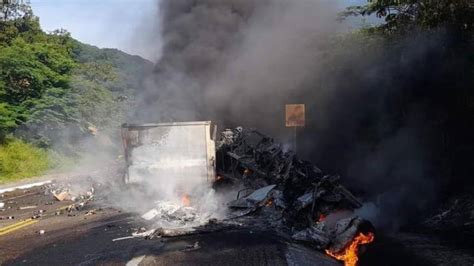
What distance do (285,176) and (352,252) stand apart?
9.33 ft

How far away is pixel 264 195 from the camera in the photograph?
30.2 feet

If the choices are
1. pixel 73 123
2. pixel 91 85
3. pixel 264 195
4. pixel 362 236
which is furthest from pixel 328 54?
pixel 91 85

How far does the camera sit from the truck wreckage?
7594mm

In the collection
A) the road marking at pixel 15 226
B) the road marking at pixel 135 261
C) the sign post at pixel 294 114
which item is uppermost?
the sign post at pixel 294 114

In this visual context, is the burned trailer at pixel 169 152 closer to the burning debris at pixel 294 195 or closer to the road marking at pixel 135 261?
the burning debris at pixel 294 195

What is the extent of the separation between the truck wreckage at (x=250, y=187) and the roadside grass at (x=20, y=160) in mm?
13946

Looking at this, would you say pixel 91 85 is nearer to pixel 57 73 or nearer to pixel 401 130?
Answer: pixel 57 73

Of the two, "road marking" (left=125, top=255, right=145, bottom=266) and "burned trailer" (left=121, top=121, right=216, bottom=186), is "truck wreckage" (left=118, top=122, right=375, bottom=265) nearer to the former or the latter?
"burned trailer" (left=121, top=121, right=216, bottom=186)

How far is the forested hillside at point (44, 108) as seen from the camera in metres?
24.5

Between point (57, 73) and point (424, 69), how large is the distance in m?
24.6

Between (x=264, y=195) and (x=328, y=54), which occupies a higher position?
(x=328, y=54)

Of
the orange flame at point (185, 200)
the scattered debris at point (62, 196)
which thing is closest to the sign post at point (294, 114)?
the orange flame at point (185, 200)

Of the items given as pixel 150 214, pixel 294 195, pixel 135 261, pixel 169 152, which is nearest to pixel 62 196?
pixel 169 152

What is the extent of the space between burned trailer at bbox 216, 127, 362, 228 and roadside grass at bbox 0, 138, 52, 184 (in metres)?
14.1
